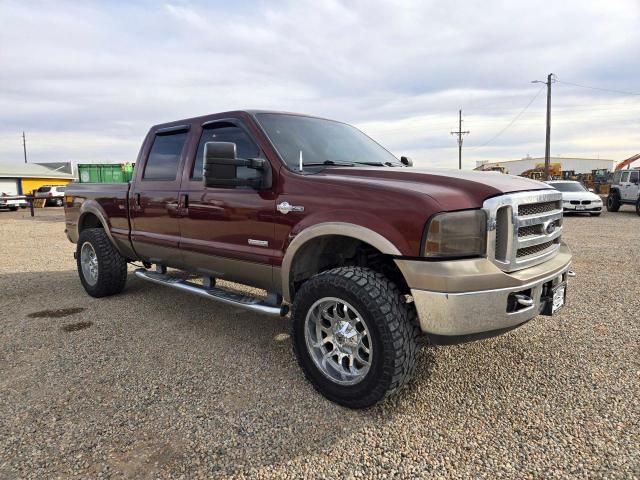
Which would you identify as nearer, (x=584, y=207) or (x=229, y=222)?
(x=229, y=222)

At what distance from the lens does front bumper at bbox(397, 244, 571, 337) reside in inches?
99.7

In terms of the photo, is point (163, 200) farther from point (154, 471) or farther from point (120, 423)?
point (154, 471)

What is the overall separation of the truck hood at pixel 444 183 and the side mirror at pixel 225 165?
0.50m

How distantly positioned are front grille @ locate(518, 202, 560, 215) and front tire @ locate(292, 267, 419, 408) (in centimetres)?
93

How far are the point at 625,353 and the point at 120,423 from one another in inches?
147

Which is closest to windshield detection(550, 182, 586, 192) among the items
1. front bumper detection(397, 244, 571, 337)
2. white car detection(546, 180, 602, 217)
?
white car detection(546, 180, 602, 217)

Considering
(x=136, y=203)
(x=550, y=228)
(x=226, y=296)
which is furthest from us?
(x=136, y=203)

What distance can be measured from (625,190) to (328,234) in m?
20.3

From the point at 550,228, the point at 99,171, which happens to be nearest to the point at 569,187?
the point at 550,228

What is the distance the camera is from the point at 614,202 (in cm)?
1964

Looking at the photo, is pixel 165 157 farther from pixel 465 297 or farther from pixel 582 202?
pixel 582 202

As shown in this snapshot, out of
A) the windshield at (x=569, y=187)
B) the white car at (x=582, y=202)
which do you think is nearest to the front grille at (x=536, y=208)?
the white car at (x=582, y=202)

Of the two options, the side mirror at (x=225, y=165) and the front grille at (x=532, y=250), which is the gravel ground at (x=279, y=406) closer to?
the front grille at (x=532, y=250)

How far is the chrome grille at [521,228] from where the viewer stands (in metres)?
2.67
